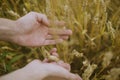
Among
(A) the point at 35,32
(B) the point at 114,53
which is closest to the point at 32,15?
(A) the point at 35,32

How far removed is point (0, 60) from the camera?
1.63 m

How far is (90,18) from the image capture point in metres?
1.52

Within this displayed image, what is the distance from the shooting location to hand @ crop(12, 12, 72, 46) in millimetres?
1563

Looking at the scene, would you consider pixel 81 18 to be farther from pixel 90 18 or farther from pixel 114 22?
pixel 114 22

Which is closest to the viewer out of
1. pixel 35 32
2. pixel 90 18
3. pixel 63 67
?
pixel 63 67

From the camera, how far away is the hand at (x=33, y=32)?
156 cm

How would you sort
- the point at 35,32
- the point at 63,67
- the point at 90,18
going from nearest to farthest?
the point at 63,67
the point at 90,18
the point at 35,32

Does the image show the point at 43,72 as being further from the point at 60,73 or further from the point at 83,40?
the point at 83,40

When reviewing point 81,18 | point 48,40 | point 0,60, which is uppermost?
point 81,18

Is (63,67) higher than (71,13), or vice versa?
(71,13)

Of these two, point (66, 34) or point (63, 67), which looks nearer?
point (63, 67)

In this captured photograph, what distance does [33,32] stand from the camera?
1.62 m

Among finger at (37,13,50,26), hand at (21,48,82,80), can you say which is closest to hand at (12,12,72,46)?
finger at (37,13,50,26)

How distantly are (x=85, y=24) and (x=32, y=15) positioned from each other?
0.26 meters
